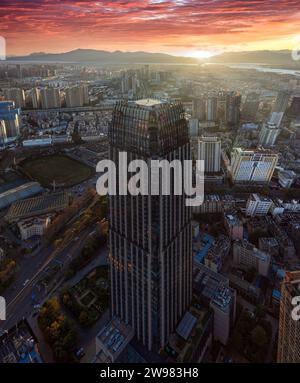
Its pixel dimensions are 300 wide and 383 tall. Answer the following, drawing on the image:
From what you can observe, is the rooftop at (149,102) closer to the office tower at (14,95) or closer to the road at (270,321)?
the road at (270,321)

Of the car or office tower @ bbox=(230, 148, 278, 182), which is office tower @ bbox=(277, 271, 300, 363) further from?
office tower @ bbox=(230, 148, 278, 182)

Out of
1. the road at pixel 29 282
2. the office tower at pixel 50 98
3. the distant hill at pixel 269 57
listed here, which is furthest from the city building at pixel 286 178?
the office tower at pixel 50 98

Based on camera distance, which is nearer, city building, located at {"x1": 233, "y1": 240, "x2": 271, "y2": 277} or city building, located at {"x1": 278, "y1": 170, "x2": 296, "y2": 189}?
city building, located at {"x1": 233, "y1": 240, "x2": 271, "y2": 277}

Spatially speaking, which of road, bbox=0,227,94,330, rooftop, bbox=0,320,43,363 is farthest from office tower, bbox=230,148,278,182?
rooftop, bbox=0,320,43,363

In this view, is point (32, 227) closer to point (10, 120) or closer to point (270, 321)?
point (270, 321)
